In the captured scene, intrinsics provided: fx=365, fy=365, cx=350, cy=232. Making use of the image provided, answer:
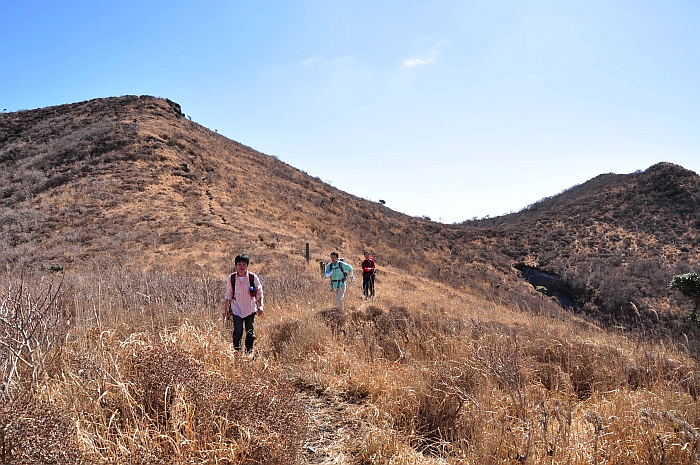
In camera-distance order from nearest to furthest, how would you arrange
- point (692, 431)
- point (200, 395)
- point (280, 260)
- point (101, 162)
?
point (692, 431), point (200, 395), point (280, 260), point (101, 162)

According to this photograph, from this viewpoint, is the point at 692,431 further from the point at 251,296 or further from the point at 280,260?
the point at 280,260

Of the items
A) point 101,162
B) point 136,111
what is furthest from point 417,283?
point 136,111

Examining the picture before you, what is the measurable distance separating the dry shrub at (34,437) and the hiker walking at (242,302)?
3057 millimetres

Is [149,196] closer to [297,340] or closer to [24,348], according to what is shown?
[297,340]

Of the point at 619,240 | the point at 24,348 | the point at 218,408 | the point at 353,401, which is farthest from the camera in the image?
the point at 619,240

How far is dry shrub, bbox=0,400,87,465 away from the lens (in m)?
1.87

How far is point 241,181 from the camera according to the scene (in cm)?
3231

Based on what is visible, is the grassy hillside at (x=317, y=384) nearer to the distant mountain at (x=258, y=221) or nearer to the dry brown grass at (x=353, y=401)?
the dry brown grass at (x=353, y=401)

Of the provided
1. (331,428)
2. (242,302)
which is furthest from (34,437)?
(242,302)

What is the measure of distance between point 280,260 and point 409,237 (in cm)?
2220

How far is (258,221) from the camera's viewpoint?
80.6 ft

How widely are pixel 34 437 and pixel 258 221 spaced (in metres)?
23.2

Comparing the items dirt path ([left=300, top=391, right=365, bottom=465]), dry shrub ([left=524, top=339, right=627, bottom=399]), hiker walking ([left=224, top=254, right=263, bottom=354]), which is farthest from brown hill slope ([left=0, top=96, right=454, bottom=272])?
dry shrub ([left=524, top=339, right=627, bottom=399])

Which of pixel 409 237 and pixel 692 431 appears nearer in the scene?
pixel 692 431
